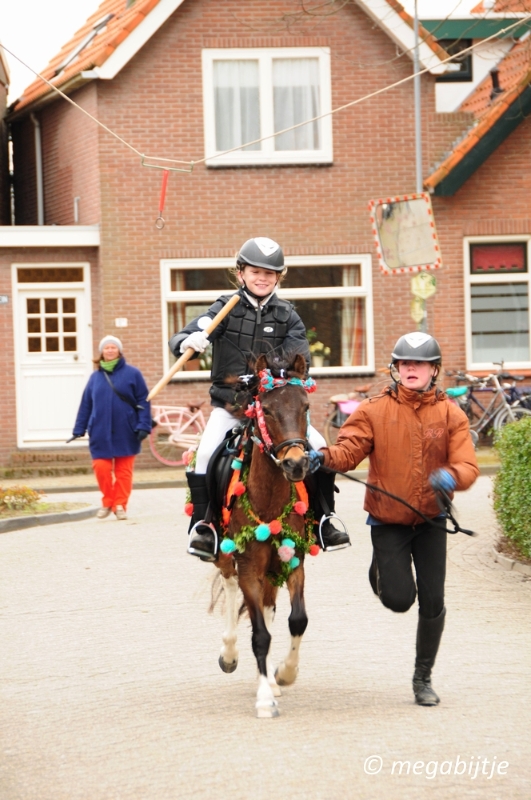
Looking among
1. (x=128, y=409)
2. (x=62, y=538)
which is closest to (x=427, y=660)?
(x=62, y=538)

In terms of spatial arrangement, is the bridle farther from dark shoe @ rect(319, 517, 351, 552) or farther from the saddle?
dark shoe @ rect(319, 517, 351, 552)

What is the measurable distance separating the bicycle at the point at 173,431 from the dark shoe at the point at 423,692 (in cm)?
1556

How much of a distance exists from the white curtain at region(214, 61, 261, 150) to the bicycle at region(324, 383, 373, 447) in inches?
173

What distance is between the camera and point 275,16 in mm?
23094

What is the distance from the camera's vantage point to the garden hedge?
10875mm

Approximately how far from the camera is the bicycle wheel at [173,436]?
882 inches

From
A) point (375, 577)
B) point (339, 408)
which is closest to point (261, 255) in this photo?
point (375, 577)

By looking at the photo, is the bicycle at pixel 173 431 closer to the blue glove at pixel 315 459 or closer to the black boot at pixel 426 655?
the black boot at pixel 426 655

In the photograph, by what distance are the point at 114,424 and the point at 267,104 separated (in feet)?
30.2

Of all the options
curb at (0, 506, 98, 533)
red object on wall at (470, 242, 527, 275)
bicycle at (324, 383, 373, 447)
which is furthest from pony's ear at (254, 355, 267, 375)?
red object on wall at (470, 242, 527, 275)

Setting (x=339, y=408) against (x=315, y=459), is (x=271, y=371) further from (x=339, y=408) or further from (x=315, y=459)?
(x=339, y=408)

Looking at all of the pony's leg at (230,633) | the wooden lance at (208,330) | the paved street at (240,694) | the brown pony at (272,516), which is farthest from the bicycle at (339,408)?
the brown pony at (272,516)

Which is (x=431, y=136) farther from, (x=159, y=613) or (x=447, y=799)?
(x=447, y=799)

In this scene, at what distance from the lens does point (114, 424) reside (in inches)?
619
